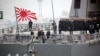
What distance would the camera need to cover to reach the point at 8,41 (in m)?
31.4

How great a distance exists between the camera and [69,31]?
33.4 meters

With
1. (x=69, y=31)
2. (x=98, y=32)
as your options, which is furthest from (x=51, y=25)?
(x=98, y=32)

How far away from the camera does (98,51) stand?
32406mm

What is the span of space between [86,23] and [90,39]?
3.38m

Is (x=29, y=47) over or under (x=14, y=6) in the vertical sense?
under

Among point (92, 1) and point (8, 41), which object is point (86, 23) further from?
point (8, 41)

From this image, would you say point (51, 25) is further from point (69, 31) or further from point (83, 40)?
point (83, 40)

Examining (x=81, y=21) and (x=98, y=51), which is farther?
(x=81, y=21)

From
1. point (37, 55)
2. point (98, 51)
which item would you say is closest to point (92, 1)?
point (98, 51)

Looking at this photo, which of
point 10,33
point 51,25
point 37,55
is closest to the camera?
point 37,55

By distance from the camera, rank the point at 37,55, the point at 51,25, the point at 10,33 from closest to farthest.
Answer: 1. the point at 37,55
2. the point at 10,33
3. the point at 51,25

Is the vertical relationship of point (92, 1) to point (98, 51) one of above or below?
above

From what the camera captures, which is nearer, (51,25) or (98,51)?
(98,51)

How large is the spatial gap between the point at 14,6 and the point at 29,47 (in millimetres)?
7575
